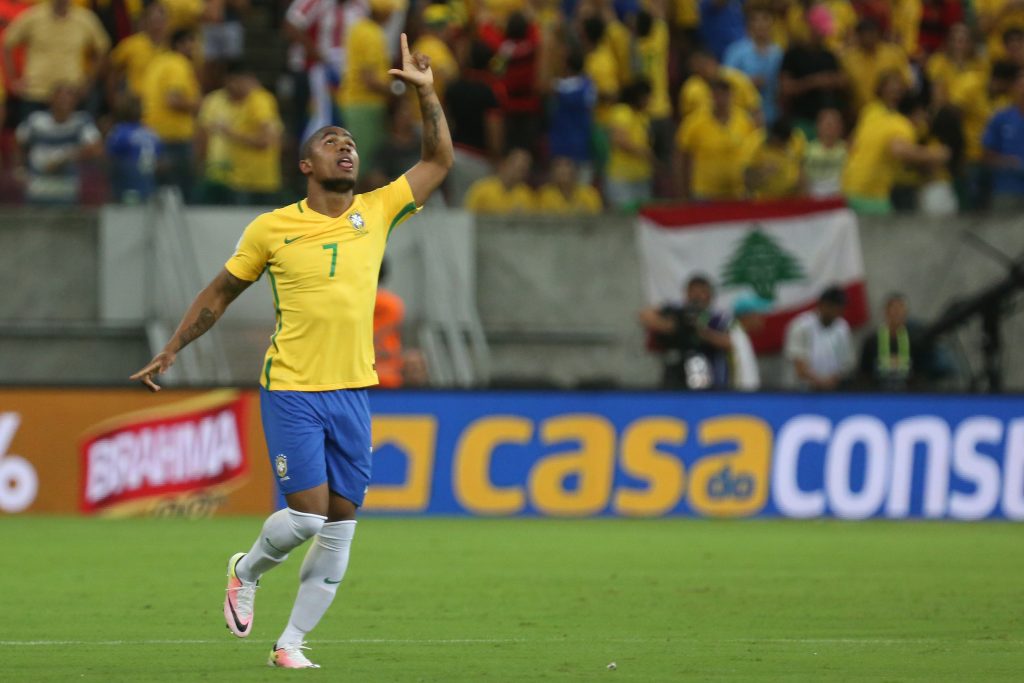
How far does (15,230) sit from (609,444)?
7.08 m

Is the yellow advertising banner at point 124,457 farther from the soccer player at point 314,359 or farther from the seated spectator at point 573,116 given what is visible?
the soccer player at point 314,359

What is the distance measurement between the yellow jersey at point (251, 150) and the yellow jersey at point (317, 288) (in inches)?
443

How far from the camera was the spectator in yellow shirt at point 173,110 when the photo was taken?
66.2 ft

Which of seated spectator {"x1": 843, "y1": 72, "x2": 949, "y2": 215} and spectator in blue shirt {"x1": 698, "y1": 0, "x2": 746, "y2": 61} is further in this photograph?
spectator in blue shirt {"x1": 698, "y1": 0, "x2": 746, "y2": 61}

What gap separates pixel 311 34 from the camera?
68.7 ft

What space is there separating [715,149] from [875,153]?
173cm

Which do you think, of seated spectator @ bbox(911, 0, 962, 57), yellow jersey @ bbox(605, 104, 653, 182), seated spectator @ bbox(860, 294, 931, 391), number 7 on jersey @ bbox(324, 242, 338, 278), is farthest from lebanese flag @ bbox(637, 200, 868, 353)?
number 7 on jersey @ bbox(324, 242, 338, 278)

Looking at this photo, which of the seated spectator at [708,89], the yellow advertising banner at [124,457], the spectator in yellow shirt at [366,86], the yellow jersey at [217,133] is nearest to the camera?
the yellow advertising banner at [124,457]

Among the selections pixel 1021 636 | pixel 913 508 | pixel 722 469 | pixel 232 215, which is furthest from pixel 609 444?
pixel 1021 636

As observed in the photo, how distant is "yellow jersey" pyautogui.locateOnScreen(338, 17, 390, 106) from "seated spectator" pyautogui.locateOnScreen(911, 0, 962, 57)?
7.20 metres

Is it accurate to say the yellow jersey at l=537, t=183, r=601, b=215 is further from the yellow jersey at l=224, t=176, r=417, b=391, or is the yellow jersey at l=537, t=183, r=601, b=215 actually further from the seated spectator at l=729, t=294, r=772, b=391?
the yellow jersey at l=224, t=176, r=417, b=391

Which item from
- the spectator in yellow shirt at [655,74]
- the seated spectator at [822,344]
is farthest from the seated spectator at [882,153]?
the spectator in yellow shirt at [655,74]

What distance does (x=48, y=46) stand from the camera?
66.9 ft

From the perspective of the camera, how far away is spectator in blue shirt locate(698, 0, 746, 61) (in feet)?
74.9
